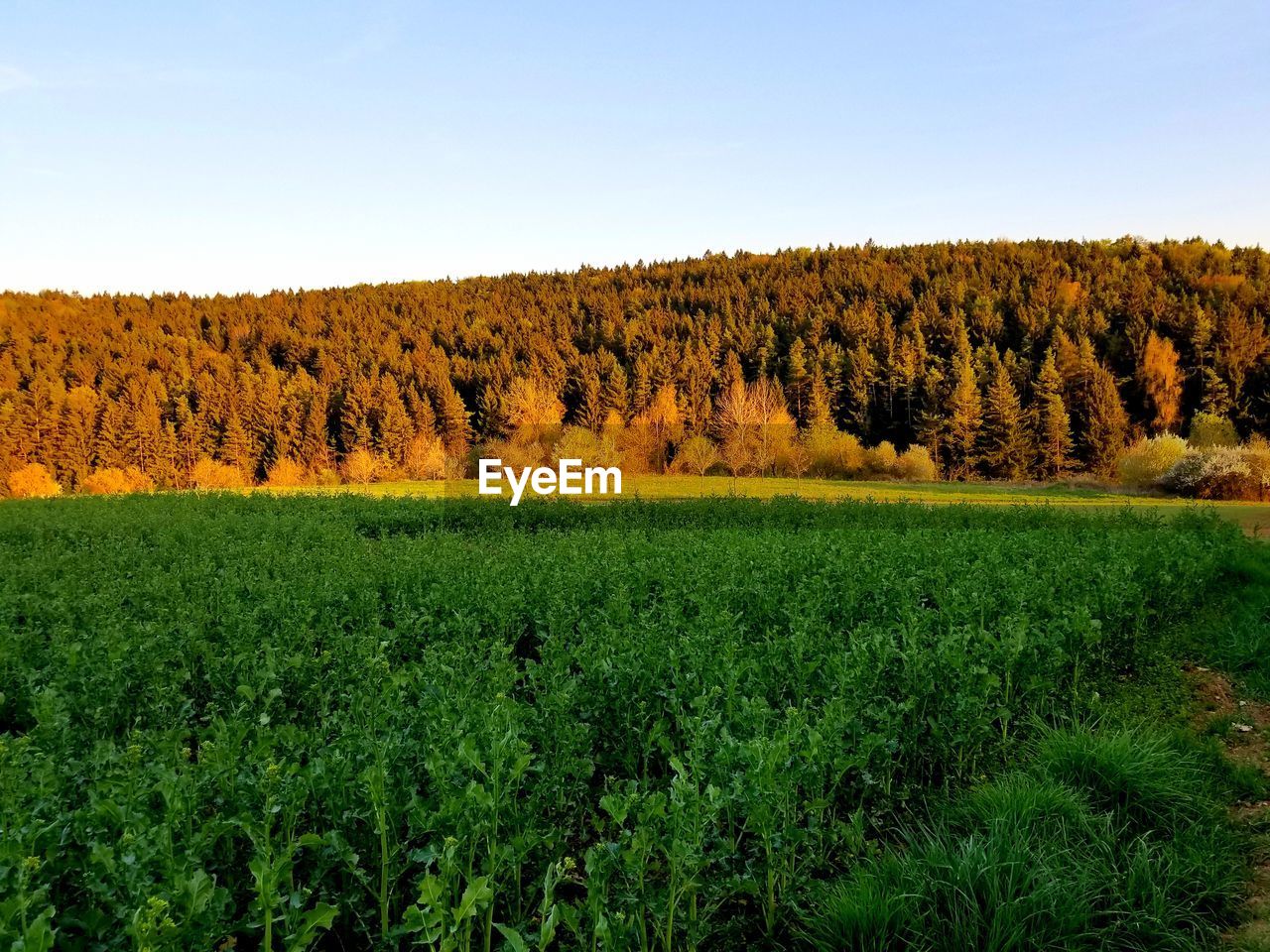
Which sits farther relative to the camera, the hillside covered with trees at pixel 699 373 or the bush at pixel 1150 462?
the hillside covered with trees at pixel 699 373

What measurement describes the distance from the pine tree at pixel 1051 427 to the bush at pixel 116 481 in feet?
202

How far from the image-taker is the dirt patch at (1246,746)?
3.93 m

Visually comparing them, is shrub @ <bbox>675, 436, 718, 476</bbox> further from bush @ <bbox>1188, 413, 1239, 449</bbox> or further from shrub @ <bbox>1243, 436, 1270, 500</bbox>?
bush @ <bbox>1188, 413, 1239, 449</bbox>

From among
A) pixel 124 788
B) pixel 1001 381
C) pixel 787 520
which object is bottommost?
pixel 787 520

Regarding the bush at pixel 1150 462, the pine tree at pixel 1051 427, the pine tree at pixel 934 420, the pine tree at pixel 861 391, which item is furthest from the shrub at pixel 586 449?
the pine tree at pixel 1051 427

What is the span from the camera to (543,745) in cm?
405

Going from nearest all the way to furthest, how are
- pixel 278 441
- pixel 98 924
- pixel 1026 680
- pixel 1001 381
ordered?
1. pixel 98 924
2. pixel 1026 680
3. pixel 1001 381
4. pixel 278 441

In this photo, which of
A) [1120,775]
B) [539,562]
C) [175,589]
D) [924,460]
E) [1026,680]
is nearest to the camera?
[1120,775]

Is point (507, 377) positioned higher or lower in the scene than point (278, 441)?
higher

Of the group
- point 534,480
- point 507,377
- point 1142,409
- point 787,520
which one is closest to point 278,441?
point 507,377

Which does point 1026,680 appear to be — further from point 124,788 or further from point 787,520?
point 787,520

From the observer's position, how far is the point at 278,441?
62.9 meters

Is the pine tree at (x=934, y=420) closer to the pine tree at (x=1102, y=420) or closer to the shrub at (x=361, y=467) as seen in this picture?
the pine tree at (x=1102, y=420)

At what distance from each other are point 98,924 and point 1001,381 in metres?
55.3
